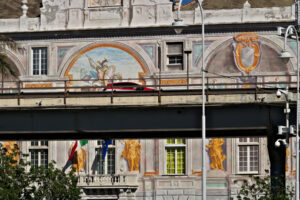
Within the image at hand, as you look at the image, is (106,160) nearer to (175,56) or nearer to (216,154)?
(216,154)

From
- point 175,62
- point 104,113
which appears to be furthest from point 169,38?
point 104,113

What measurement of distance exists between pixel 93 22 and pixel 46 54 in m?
4.58

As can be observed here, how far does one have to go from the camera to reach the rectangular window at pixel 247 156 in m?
87.8

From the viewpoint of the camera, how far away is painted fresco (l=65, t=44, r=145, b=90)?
88.4 metres

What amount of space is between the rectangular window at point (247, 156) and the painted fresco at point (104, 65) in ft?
31.3

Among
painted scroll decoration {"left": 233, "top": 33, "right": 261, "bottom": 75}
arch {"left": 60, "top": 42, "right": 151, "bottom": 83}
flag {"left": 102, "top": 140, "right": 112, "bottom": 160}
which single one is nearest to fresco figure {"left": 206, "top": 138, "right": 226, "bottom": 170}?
painted scroll decoration {"left": 233, "top": 33, "right": 261, "bottom": 75}

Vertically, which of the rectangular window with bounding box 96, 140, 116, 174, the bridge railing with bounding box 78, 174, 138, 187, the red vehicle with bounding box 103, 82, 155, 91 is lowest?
the bridge railing with bounding box 78, 174, 138, 187

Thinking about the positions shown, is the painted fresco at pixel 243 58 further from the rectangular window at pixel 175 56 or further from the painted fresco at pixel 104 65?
the painted fresco at pixel 104 65

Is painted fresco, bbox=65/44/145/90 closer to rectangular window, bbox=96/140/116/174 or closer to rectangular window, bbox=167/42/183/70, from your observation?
rectangular window, bbox=167/42/183/70

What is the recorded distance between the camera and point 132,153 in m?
88.8

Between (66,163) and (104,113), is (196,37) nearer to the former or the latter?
(66,163)

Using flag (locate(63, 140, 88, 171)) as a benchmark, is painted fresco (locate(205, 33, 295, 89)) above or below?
above

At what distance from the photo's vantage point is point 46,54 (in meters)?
90.2

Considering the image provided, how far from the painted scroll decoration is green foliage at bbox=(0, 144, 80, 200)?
2110cm
